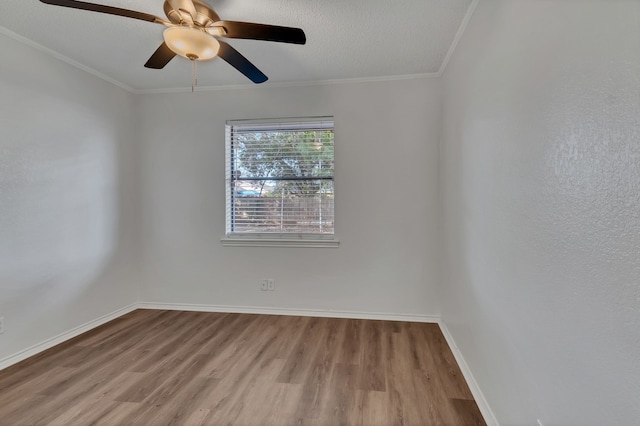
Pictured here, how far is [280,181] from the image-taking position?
3.25 metres

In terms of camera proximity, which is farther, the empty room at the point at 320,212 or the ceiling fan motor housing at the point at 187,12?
the ceiling fan motor housing at the point at 187,12

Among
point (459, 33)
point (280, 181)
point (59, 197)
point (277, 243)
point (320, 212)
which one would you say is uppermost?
point (459, 33)

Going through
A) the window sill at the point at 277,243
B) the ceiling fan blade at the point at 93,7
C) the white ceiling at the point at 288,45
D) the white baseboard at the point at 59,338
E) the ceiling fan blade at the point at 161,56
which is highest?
the white ceiling at the point at 288,45

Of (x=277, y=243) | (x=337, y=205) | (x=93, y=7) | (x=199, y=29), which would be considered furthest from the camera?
(x=277, y=243)

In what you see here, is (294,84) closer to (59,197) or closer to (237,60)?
(237,60)

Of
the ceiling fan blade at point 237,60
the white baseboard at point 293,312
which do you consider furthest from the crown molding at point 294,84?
the white baseboard at point 293,312

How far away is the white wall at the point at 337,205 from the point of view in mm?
2982

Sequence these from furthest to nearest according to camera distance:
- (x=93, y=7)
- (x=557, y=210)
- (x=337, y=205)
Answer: (x=337, y=205)
(x=93, y=7)
(x=557, y=210)

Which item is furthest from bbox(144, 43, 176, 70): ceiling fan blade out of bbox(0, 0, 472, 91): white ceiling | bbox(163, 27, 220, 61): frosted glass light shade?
bbox(0, 0, 472, 91): white ceiling

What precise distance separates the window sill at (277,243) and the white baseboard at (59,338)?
135cm

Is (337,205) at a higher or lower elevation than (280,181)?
lower

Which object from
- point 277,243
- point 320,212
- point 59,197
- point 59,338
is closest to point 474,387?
point 320,212

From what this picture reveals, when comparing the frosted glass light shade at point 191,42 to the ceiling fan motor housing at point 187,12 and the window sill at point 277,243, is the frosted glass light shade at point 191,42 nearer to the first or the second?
the ceiling fan motor housing at point 187,12

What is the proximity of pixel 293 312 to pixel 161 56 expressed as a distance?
8.49 feet
